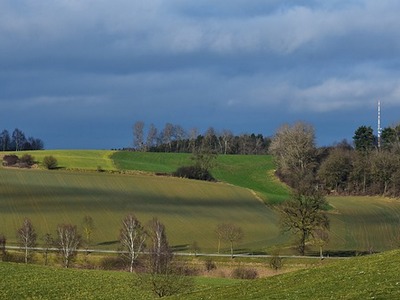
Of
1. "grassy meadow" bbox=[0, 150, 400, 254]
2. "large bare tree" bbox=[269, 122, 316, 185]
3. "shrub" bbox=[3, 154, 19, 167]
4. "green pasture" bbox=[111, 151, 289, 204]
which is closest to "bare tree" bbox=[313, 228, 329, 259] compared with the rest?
"grassy meadow" bbox=[0, 150, 400, 254]

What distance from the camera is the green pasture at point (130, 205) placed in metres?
84.3

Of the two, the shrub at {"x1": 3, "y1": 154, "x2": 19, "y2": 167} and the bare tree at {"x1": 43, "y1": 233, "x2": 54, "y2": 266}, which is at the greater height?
the shrub at {"x1": 3, "y1": 154, "x2": 19, "y2": 167}

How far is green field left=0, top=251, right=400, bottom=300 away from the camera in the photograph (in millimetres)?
24406

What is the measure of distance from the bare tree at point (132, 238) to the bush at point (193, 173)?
62.0 meters

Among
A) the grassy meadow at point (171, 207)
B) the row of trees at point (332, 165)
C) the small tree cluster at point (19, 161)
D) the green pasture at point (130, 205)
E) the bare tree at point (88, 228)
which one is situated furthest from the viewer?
the row of trees at point (332, 165)

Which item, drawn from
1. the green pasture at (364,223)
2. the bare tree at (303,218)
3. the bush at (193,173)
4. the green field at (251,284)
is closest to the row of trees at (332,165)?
the green pasture at (364,223)

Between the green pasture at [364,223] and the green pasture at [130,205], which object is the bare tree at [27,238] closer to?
the green pasture at [130,205]

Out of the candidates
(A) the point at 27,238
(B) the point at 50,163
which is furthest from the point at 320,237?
(B) the point at 50,163

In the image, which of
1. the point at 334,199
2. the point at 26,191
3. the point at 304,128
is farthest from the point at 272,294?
the point at 304,128

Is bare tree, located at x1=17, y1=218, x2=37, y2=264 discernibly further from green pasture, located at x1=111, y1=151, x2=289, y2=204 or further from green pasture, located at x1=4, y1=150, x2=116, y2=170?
green pasture, located at x1=4, y1=150, x2=116, y2=170

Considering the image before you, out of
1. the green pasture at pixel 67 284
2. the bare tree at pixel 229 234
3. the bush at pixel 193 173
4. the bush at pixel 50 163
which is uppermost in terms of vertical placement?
the bush at pixel 50 163

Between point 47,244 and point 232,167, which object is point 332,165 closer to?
point 232,167

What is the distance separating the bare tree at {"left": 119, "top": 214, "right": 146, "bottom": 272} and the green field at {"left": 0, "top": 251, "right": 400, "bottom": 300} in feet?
56.9

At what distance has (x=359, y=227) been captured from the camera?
320ft
